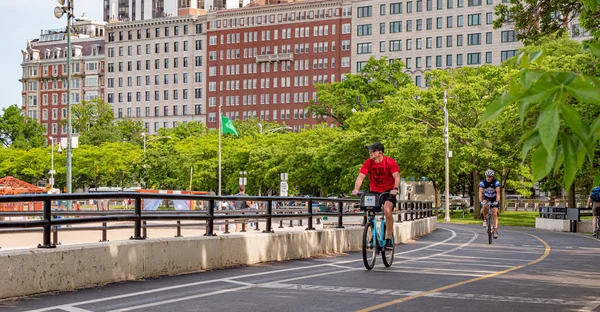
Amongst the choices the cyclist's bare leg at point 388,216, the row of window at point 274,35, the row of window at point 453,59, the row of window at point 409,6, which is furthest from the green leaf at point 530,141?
the row of window at point 274,35

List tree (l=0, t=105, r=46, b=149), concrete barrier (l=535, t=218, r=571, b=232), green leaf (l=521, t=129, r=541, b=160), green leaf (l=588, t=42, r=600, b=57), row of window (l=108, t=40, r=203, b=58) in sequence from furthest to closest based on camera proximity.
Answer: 1. row of window (l=108, t=40, r=203, b=58)
2. tree (l=0, t=105, r=46, b=149)
3. concrete barrier (l=535, t=218, r=571, b=232)
4. green leaf (l=588, t=42, r=600, b=57)
5. green leaf (l=521, t=129, r=541, b=160)

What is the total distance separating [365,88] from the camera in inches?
4496

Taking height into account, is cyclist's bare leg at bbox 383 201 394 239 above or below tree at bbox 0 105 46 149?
below

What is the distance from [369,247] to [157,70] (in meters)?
171

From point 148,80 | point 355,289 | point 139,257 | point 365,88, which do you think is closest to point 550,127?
point 355,289

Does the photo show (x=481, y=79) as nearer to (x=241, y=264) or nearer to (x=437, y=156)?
(x=437, y=156)

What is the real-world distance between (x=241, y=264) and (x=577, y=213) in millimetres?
30880

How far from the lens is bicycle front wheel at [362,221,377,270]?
1573cm

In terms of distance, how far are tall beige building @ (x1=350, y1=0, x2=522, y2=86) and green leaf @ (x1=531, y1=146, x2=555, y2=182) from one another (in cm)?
13642

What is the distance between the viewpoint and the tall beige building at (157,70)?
178250 mm

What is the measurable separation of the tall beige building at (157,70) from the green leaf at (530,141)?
569 ft

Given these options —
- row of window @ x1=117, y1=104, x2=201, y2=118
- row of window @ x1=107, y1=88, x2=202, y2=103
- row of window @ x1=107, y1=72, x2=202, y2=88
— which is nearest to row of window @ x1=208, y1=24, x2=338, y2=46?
row of window @ x1=107, y1=72, x2=202, y2=88

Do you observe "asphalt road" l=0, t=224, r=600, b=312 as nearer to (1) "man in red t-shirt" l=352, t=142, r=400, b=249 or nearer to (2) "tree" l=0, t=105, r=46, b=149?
(1) "man in red t-shirt" l=352, t=142, r=400, b=249

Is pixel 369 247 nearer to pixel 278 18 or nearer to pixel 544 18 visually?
pixel 544 18
